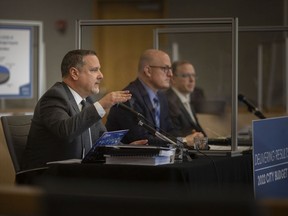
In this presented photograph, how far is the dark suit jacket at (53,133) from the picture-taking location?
12.5 ft

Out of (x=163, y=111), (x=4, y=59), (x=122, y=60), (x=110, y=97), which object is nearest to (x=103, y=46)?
(x=122, y=60)

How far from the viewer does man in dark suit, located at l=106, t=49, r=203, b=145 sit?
443cm

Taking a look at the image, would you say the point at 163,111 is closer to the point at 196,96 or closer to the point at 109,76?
the point at 196,96

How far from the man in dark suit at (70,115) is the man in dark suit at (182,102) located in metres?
1.26

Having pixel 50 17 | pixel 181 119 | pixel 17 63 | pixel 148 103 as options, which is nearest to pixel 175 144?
pixel 148 103

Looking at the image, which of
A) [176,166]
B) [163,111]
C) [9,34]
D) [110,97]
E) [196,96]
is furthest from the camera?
[196,96]

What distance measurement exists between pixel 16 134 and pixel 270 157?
137 cm

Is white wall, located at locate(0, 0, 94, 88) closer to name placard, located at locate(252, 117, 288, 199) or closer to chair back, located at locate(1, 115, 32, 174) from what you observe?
chair back, located at locate(1, 115, 32, 174)

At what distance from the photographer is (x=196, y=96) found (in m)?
7.99

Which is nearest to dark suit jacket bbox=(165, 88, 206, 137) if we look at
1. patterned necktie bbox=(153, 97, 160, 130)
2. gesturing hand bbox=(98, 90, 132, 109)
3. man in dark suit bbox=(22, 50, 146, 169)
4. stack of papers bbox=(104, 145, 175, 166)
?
patterned necktie bbox=(153, 97, 160, 130)

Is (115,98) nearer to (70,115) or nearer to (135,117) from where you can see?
(70,115)

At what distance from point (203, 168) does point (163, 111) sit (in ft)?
5.40

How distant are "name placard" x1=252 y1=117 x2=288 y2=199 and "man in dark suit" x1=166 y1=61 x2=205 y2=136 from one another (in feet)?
4.80

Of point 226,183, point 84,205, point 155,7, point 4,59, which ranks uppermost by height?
point 155,7
